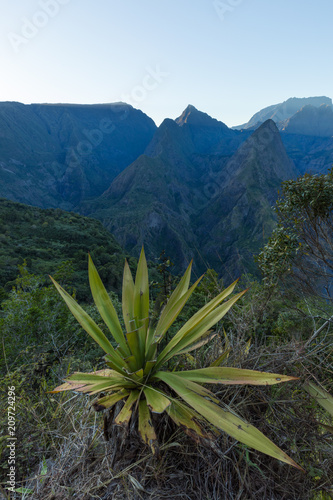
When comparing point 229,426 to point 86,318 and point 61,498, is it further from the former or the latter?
point 86,318

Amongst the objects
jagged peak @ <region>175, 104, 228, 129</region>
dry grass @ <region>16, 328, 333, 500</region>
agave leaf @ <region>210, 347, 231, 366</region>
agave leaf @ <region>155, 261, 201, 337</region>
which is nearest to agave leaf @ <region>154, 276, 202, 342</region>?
agave leaf @ <region>155, 261, 201, 337</region>

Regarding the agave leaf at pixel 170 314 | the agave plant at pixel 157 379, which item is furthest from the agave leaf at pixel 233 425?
the agave leaf at pixel 170 314

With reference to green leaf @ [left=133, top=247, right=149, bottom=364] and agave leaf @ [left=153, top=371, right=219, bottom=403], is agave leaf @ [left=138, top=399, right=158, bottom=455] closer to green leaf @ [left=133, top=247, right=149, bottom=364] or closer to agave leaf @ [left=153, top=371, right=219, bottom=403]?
agave leaf @ [left=153, top=371, right=219, bottom=403]

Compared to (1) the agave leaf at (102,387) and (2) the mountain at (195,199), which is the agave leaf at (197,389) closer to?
(1) the agave leaf at (102,387)

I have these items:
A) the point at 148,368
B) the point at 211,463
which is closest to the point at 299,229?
the point at 148,368

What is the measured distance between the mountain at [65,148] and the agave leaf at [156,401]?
91.7 m

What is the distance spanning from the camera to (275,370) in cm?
154

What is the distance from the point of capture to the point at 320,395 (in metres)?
1.38

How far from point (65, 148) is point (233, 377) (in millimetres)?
135426

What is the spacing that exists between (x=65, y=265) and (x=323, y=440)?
721 centimetres

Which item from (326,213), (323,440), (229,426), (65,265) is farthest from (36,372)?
(326,213)

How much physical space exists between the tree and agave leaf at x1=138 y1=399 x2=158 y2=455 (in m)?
3.40

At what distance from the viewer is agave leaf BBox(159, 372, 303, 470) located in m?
1.00

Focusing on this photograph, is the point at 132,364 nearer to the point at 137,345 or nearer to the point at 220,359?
the point at 137,345
